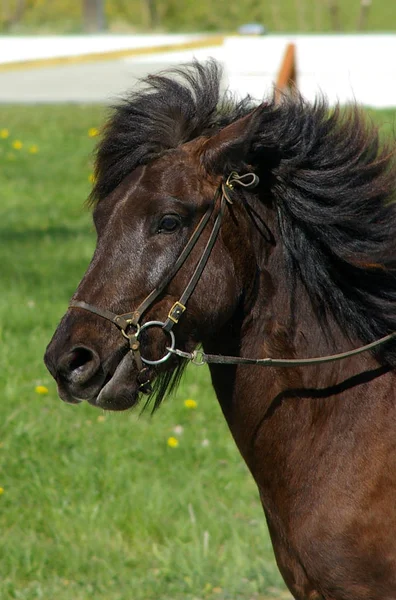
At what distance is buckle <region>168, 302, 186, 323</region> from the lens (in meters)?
2.84

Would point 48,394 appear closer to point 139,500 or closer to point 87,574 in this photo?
point 139,500

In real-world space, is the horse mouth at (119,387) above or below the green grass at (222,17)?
above

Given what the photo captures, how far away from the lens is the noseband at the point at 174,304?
110 inches

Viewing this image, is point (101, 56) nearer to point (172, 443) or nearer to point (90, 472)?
point (172, 443)

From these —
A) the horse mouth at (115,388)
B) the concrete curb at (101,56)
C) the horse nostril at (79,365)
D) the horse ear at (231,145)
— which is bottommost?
the concrete curb at (101,56)

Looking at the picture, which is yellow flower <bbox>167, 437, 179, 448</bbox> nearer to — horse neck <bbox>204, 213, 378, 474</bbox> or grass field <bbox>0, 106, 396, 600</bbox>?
grass field <bbox>0, 106, 396, 600</bbox>

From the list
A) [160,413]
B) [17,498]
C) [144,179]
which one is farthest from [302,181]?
[160,413]

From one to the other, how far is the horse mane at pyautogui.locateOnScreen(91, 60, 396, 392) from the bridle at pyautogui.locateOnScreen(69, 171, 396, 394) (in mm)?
112

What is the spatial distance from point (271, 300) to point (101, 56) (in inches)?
725

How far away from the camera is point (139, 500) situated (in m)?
4.76

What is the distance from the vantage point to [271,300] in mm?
3010

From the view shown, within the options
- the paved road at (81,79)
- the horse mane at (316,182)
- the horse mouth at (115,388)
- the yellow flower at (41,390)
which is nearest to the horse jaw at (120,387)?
the horse mouth at (115,388)

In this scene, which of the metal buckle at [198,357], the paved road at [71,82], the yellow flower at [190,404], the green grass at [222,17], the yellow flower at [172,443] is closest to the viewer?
the metal buckle at [198,357]

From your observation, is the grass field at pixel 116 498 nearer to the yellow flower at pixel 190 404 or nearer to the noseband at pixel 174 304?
the yellow flower at pixel 190 404
